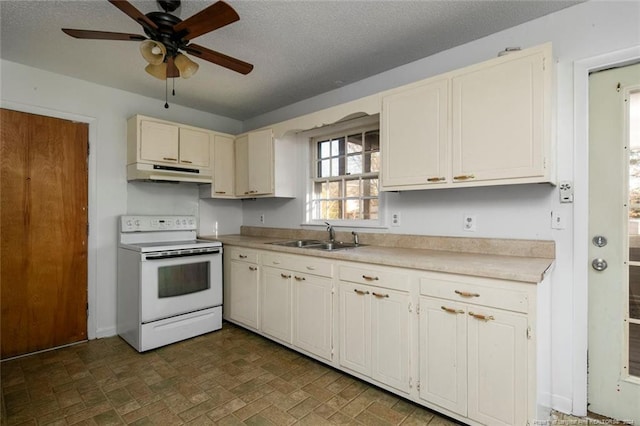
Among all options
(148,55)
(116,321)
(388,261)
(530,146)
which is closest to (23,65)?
(148,55)

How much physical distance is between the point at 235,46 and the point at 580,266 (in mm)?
2820

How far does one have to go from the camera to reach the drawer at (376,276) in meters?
2.05

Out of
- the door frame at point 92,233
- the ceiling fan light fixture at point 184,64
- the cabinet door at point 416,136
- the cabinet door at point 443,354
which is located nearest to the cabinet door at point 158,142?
the door frame at point 92,233

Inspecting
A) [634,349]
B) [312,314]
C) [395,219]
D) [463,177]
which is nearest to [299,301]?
[312,314]

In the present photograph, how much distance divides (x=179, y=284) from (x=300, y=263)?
1286mm

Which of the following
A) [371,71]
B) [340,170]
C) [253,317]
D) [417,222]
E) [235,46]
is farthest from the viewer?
[340,170]

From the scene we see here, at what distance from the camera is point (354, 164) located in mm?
3328

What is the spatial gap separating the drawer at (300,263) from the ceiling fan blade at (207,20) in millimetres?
1686

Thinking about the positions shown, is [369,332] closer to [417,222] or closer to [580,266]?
[417,222]

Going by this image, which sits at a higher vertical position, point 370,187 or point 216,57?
point 216,57

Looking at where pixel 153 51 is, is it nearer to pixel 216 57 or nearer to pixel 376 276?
pixel 216 57

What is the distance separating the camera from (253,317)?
10.4 ft

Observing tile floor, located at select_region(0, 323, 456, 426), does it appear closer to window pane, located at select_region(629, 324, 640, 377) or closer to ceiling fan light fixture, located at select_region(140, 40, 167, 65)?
window pane, located at select_region(629, 324, 640, 377)

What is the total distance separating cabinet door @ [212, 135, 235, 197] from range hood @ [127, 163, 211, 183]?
19 centimetres
